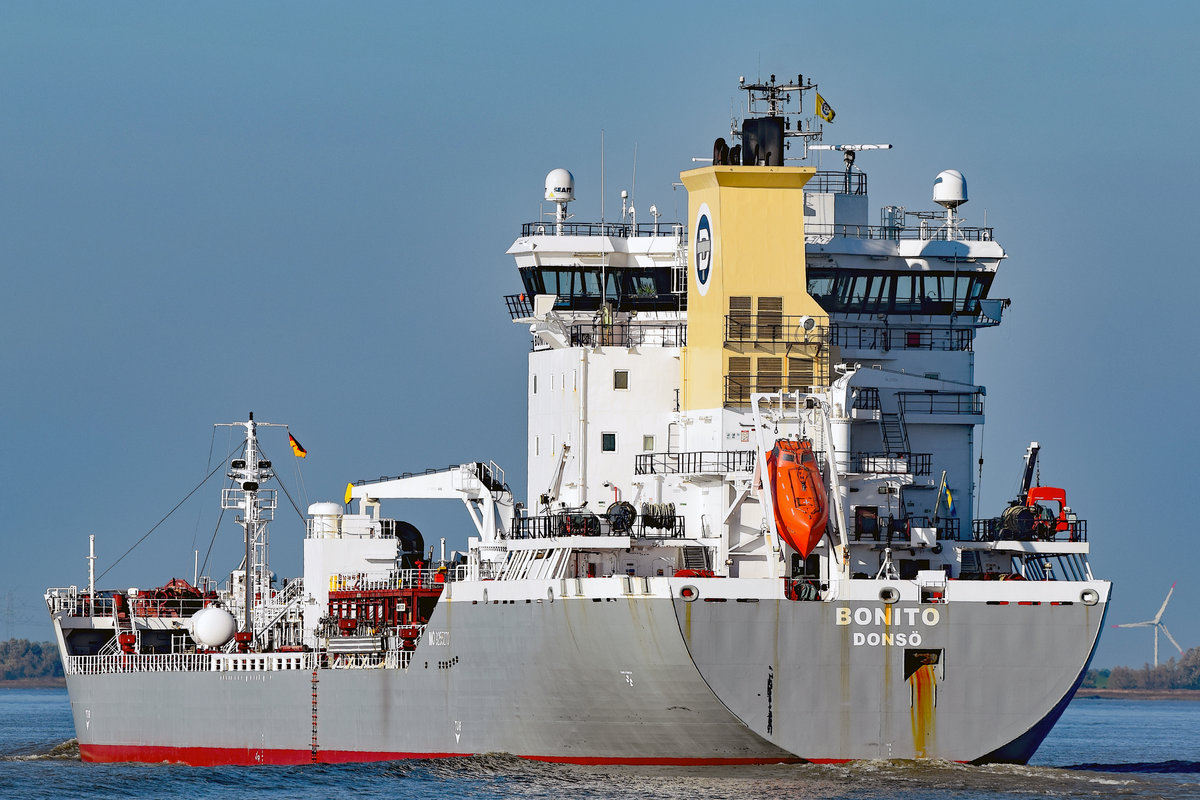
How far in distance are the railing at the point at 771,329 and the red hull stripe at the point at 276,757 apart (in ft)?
33.0

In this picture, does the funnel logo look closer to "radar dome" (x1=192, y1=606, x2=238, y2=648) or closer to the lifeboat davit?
the lifeboat davit

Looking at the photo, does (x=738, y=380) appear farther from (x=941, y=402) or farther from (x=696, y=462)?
(x=941, y=402)

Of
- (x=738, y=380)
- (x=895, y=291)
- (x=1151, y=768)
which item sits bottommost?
(x=1151, y=768)

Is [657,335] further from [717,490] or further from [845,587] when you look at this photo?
[845,587]

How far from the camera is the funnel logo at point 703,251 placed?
165 ft

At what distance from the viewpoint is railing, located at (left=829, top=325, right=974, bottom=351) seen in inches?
2089

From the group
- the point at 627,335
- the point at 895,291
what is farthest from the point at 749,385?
the point at 895,291

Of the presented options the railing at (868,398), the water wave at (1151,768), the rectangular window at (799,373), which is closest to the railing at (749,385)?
the rectangular window at (799,373)

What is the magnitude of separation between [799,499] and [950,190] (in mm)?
14199

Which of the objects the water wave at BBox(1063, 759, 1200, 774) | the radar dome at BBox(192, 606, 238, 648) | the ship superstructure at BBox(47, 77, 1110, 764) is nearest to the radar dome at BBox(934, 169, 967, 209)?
the ship superstructure at BBox(47, 77, 1110, 764)

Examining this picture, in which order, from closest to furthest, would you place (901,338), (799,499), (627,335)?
(799,499), (901,338), (627,335)

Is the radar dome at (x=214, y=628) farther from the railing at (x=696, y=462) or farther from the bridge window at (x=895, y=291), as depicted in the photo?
the bridge window at (x=895, y=291)

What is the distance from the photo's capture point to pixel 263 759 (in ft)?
183

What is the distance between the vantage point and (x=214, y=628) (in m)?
59.3
